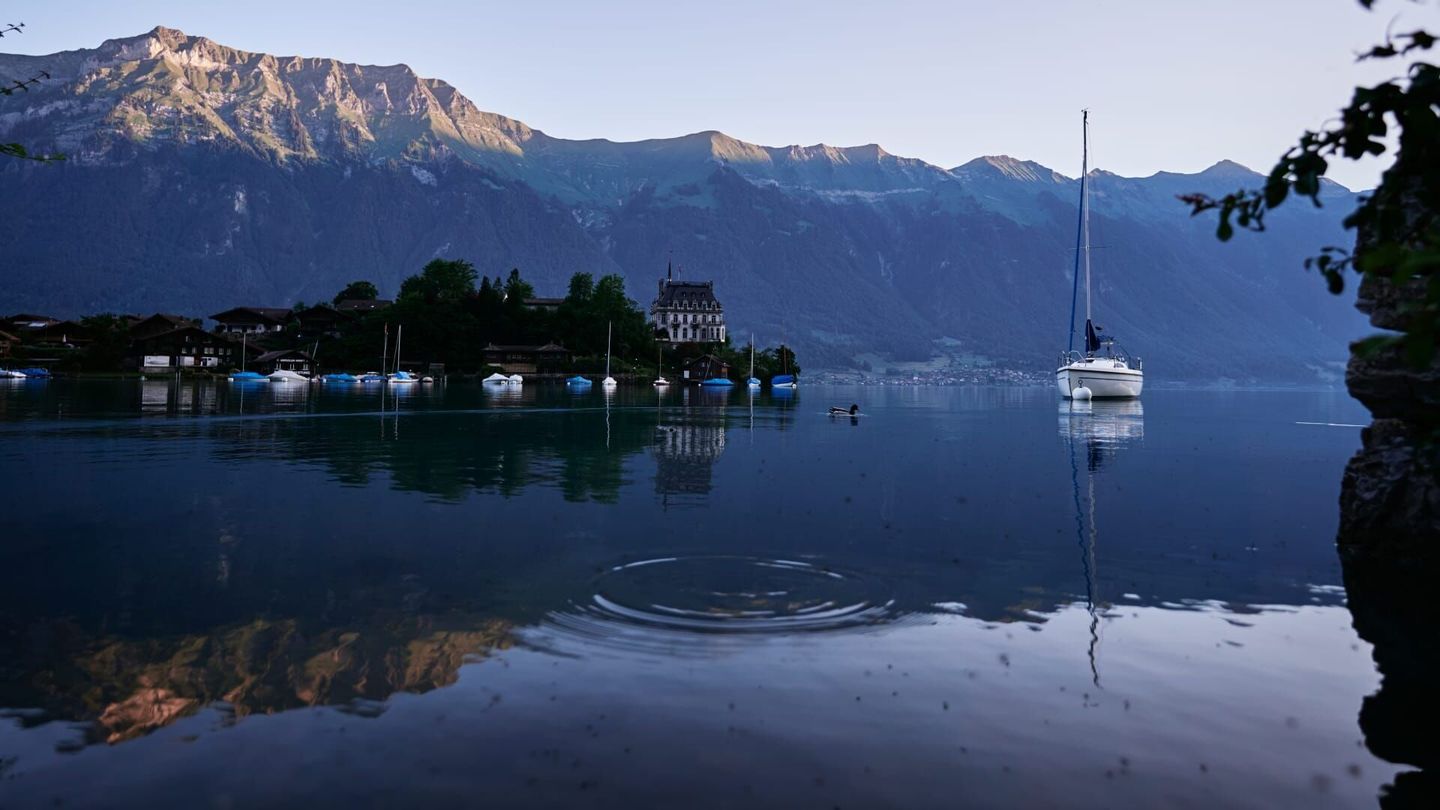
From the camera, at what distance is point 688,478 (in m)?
37.2

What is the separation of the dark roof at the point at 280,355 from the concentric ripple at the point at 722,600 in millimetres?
192224

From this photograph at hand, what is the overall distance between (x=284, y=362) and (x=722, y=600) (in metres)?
202

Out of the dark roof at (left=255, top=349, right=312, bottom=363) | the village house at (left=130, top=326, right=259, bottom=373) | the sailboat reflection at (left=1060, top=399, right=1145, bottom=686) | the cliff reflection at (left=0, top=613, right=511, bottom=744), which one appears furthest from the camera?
the dark roof at (left=255, top=349, right=312, bottom=363)

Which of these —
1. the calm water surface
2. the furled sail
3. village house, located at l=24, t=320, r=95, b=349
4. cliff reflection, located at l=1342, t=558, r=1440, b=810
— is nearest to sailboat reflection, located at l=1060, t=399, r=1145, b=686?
the calm water surface

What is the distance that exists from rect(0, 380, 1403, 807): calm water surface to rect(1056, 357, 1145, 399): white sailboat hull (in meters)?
83.7

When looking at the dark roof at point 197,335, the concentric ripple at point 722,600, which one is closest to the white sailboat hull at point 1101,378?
the concentric ripple at point 722,600

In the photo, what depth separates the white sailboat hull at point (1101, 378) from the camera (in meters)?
114

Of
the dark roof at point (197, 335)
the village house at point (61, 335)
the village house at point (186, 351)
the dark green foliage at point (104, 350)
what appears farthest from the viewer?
the dark roof at point (197, 335)

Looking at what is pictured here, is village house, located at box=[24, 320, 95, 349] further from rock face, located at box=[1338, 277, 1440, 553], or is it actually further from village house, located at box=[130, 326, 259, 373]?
rock face, located at box=[1338, 277, 1440, 553]

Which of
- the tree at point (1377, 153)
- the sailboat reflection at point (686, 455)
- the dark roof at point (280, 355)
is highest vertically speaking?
the dark roof at point (280, 355)

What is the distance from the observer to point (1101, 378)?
115m

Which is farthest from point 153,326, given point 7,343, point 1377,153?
point 1377,153

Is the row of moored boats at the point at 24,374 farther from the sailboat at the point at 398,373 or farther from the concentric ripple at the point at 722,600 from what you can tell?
the concentric ripple at the point at 722,600

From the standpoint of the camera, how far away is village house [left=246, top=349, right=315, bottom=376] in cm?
19050
